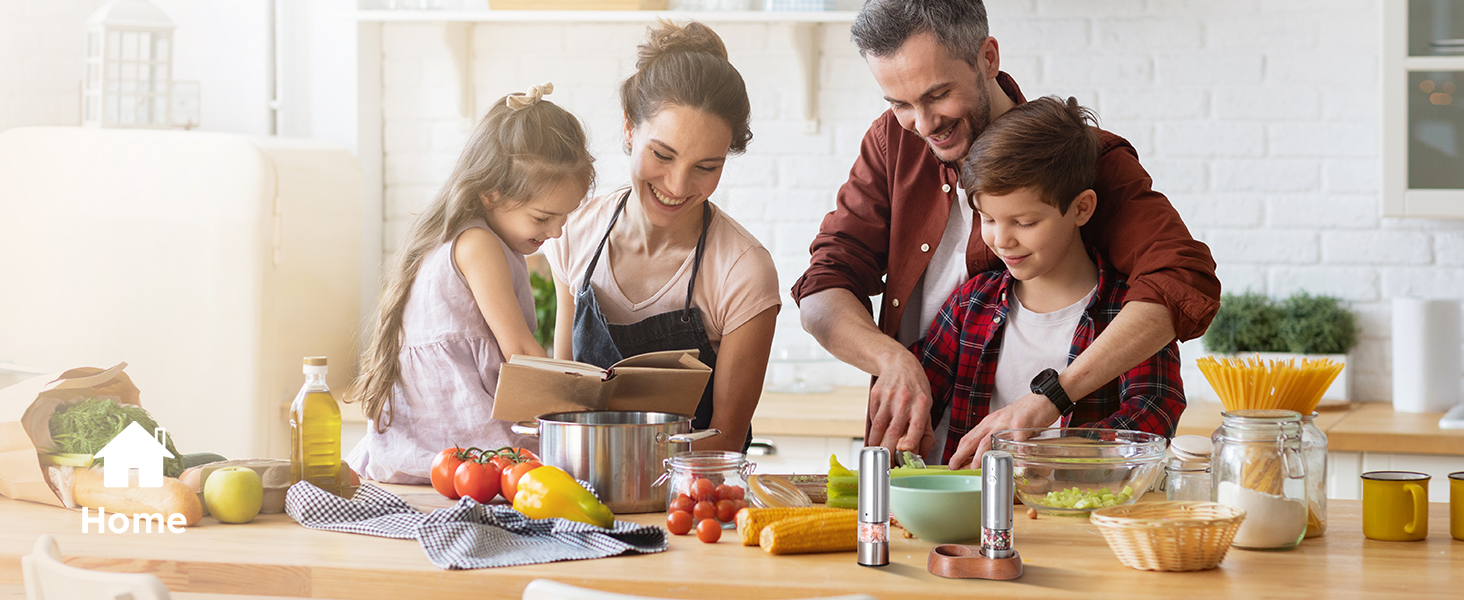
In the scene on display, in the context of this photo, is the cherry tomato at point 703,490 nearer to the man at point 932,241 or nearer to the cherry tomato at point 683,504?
the cherry tomato at point 683,504

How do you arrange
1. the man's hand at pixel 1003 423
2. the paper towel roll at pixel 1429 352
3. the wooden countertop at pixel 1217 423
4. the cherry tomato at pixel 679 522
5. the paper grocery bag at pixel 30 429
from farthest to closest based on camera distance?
1. the paper towel roll at pixel 1429 352
2. the wooden countertop at pixel 1217 423
3. the man's hand at pixel 1003 423
4. the paper grocery bag at pixel 30 429
5. the cherry tomato at pixel 679 522

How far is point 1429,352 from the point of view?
297cm

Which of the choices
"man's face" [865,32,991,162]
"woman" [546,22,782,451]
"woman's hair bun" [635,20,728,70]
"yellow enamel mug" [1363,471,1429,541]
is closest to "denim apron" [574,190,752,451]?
"woman" [546,22,782,451]

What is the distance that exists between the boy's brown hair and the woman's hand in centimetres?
43

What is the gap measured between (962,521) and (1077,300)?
0.67 metres

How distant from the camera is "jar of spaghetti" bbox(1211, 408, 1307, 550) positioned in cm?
135

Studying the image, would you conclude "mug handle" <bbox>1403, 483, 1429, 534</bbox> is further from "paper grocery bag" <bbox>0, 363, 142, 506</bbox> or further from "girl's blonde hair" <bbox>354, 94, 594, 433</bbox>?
"paper grocery bag" <bbox>0, 363, 142, 506</bbox>

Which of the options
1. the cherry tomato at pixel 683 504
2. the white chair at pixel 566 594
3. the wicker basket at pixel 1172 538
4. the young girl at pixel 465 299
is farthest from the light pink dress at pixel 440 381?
the wicker basket at pixel 1172 538

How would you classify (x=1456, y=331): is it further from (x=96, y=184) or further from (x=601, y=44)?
(x=96, y=184)

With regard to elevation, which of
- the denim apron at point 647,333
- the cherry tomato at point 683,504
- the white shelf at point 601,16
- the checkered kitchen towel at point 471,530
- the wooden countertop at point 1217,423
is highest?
the white shelf at point 601,16

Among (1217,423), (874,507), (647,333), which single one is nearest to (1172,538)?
(874,507)

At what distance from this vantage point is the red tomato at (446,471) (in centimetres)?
161

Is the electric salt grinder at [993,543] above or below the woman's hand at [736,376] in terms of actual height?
below

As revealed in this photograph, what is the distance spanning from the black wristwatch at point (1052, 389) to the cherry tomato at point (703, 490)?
0.54 meters
